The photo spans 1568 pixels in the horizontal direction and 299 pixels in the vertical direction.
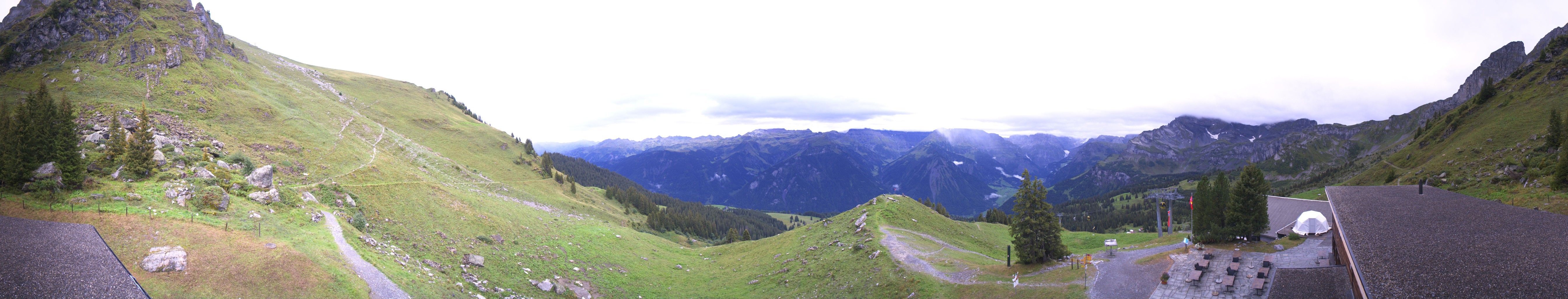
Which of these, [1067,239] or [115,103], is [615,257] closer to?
[115,103]

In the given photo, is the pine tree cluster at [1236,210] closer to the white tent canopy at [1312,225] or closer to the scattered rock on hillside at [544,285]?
the white tent canopy at [1312,225]

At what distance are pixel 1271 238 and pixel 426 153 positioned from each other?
101812 millimetres

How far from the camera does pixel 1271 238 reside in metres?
37.9

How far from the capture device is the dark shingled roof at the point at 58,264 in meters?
16.1

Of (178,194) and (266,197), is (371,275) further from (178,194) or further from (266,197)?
(266,197)

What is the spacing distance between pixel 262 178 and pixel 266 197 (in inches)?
145

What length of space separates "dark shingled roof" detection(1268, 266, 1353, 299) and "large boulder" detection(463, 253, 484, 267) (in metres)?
46.8

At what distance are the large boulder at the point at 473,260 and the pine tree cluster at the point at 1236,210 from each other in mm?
53555

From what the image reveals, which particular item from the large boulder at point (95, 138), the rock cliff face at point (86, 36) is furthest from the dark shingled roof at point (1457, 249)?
the rock cliff face at point (86, 36)

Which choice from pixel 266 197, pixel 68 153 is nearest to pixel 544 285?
pixel 266 197

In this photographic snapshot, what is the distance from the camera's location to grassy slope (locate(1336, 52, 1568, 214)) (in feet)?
116

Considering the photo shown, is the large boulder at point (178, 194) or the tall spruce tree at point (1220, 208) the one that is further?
the tall spruce tree at point (1220, 208)

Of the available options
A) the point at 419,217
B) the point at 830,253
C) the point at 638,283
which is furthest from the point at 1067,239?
the point at 419,217

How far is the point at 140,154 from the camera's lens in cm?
2672
